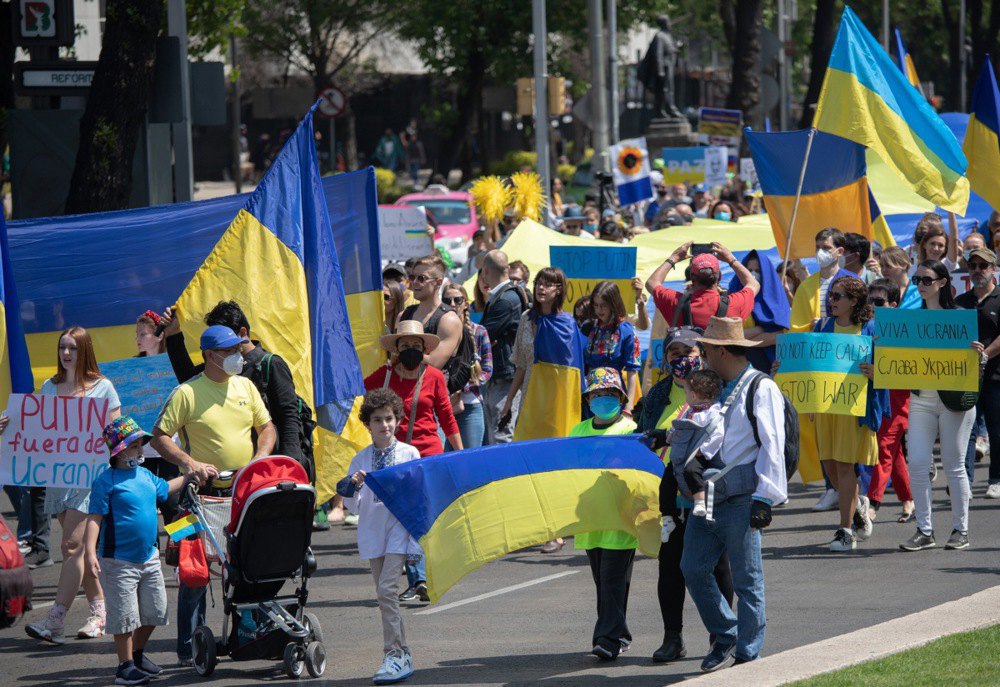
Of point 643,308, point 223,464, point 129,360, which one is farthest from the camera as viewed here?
point 643,308

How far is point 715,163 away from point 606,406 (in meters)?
19.9

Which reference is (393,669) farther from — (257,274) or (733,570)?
(257,274)

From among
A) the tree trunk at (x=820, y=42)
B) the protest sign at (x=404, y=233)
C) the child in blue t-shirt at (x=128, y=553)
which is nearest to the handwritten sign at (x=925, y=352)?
the child in blue t-shirt at (x=128, y=553)

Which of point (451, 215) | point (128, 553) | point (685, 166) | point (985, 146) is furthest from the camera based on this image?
point (451, 215)

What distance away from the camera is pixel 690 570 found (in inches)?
275

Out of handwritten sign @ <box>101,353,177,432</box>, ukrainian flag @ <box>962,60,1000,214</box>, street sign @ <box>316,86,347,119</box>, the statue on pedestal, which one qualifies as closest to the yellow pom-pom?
ukrainian flag @ <box>962,60,1000,214</box>

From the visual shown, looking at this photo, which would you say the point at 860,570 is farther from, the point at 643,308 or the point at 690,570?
the point at 643,308

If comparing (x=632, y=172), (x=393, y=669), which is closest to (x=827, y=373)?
(x=393, y=669)

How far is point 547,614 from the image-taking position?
862cm

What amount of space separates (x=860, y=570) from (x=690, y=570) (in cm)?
275

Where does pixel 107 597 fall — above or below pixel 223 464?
below

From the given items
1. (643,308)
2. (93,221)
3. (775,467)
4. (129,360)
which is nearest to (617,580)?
(775,467)

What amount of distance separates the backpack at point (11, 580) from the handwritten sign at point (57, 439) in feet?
1.13

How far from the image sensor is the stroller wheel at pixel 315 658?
7375 mm
